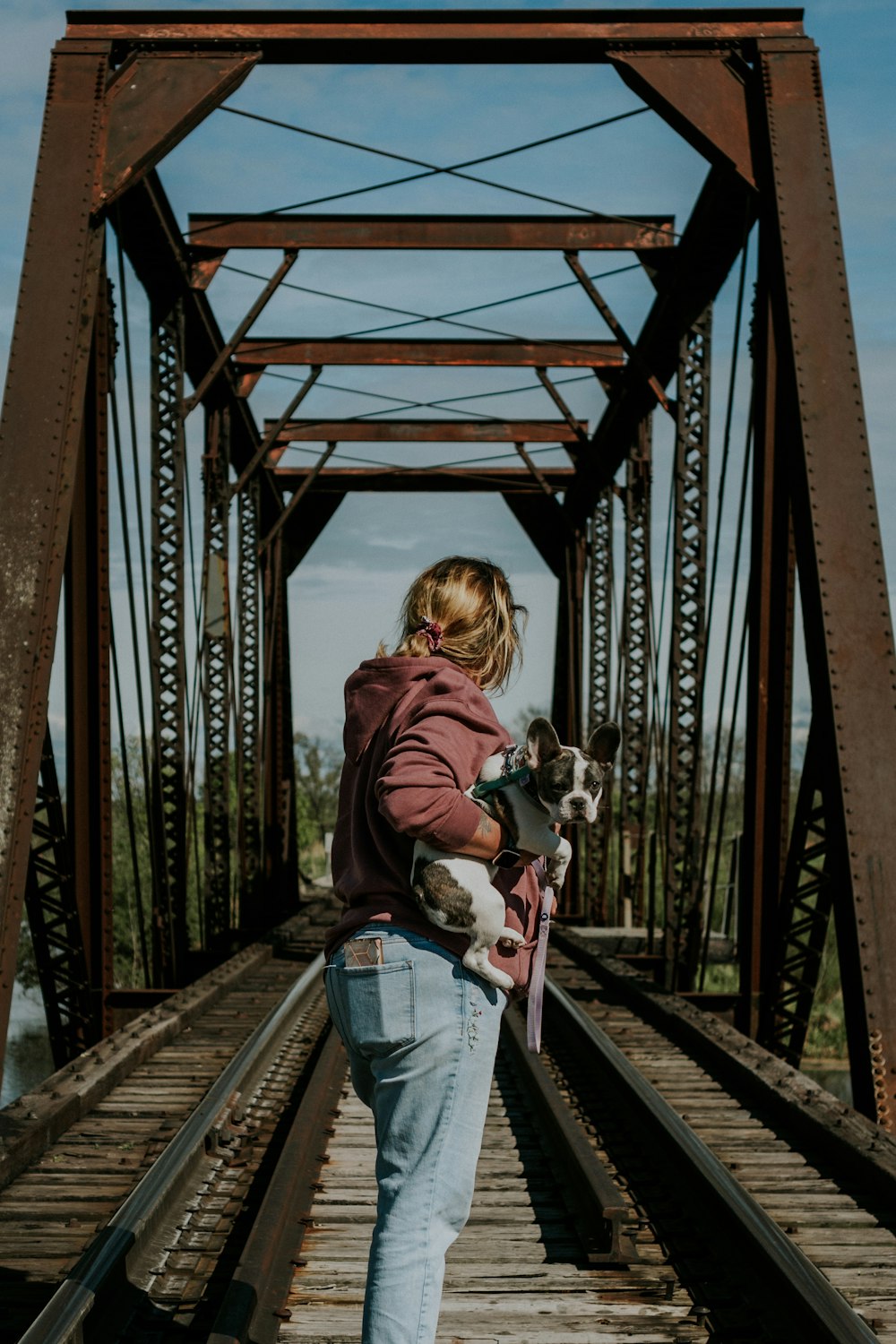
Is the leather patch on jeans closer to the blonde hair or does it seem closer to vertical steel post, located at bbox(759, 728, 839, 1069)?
the blonde hair

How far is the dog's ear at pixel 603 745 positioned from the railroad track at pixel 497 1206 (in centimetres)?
185

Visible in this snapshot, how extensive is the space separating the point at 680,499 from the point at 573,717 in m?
8.89

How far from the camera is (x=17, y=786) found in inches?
245

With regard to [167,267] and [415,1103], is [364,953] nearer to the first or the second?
[415,1103]

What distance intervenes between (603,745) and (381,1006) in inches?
23.8

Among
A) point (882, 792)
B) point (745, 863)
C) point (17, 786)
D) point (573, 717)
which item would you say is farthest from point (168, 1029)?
point (573, 717)

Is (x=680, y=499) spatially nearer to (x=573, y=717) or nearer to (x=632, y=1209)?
(x=632, y=1209)

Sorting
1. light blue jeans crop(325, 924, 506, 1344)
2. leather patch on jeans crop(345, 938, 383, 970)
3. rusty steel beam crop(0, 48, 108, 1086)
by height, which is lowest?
light blue jeans crop(325, 924, 506, 1344)

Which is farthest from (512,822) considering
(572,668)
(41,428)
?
(572,668)

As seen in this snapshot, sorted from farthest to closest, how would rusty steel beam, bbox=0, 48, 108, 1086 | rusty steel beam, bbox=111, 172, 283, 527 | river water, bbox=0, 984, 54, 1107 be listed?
river water, bbox=0, 984, 54, 1107 → rusty steel beam, bbox=111, 172, 283, 527 → rusty steel beam, bbox=0, 48, 108, 1086

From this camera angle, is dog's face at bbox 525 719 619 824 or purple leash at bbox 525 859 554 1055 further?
purple leash at bbox 525 859 554 1055

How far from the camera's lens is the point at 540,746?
248 centimetres

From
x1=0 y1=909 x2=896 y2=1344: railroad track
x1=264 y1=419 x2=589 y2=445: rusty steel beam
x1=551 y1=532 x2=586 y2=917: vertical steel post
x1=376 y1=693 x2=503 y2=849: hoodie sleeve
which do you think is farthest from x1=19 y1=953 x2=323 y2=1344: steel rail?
x1=551 y1=532 x2=586 y2=917: vertical steel post

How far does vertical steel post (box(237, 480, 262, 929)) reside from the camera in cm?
1798
